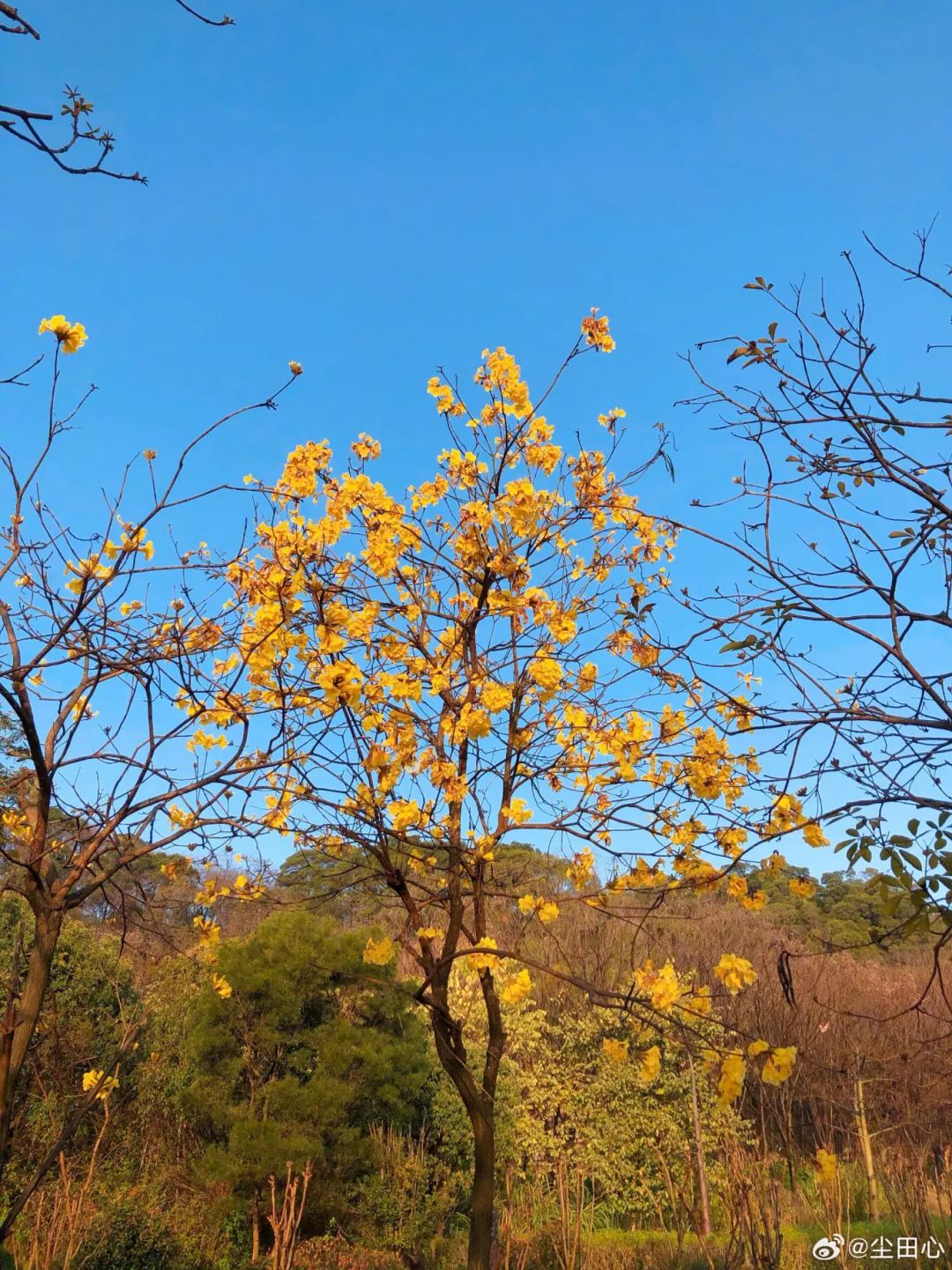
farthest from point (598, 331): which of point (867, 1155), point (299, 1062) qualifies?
point (299, 1062)

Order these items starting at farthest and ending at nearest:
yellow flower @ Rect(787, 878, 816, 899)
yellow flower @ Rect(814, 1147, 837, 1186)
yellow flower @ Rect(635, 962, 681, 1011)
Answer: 1. yellow flower @ Rect(787, 878, 816, 899)
2. yellow flower @ Rect(635, 962, 681, 1011)
3. yellow flower @ Rect(814, 1147, 837, 1186)

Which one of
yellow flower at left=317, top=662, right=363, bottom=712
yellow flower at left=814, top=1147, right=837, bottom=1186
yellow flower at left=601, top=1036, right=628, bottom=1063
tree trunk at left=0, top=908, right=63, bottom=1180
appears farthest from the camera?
yellow flower at left=601, top=1036, right=628, bottom=1063

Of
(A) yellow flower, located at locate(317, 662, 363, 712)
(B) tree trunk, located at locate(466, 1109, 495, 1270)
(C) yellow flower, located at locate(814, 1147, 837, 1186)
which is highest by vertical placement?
(A) yellow flower, located at locate(317, 662, 363, 712)

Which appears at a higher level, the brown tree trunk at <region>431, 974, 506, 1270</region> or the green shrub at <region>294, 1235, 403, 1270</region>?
the brown tree trunk at <region>431, 974, 506, 1270</region>

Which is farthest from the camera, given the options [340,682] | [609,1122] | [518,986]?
[609,1122]

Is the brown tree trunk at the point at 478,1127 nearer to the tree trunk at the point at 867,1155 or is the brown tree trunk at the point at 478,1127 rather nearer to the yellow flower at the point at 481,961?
the yellow flower at the point at 481,961

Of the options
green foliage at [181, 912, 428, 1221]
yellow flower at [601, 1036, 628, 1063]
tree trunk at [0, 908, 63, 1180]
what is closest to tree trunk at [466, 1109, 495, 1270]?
yellow flower at [601, 1036, 628, 1063]

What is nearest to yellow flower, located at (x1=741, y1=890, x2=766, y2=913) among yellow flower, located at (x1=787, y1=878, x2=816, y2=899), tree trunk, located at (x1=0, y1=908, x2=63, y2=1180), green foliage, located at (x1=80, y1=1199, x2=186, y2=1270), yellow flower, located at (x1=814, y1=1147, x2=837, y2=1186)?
yellow flower, located at (x1=787, y1=878, x2=816, y2=899)

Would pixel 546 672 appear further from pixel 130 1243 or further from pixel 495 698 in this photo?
pixel 130 1243

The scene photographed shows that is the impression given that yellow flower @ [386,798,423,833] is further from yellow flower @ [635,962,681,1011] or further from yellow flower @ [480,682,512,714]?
yellow flower @ [635,962,681,1011]

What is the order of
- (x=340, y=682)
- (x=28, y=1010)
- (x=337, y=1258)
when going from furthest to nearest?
(x=337, y=1258), (x=340, y=682), (x=28, y=1010)

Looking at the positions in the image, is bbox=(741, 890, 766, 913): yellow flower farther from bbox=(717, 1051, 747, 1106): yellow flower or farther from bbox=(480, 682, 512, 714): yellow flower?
bbox=(480, 682, 512, 714): yellow flower

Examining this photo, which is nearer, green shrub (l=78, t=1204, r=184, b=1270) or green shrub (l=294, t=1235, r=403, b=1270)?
green shrub (l=78, t=1204, r=184, b=1270)

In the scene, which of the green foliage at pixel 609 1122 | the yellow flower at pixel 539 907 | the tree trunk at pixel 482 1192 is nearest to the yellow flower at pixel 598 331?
the yellow flower at pixel 539 907
